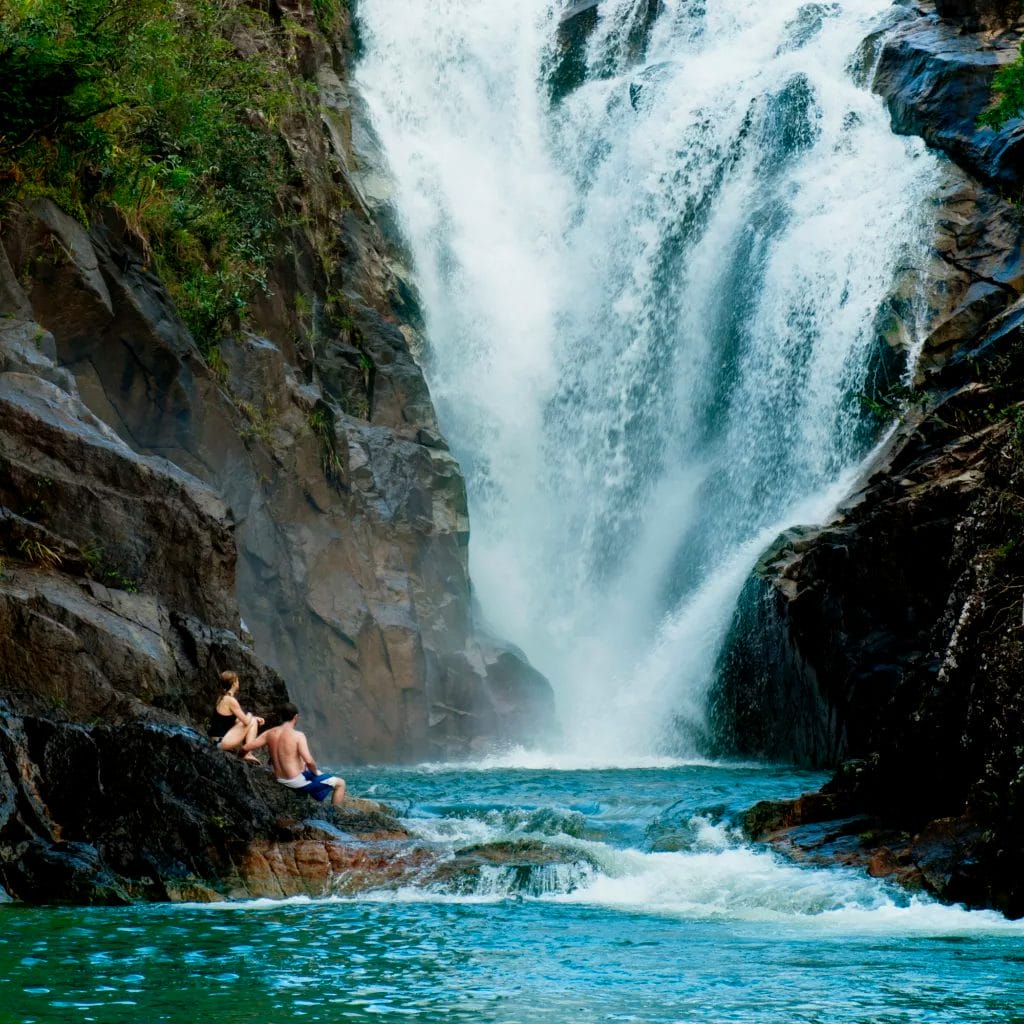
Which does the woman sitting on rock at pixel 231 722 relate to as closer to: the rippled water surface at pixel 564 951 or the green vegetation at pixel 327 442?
the rippled water surface at pixel 564 951

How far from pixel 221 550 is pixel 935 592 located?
10229 millimetres

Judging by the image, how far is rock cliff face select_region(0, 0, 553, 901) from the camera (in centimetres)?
1034

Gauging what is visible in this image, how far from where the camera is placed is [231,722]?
13.3 meters

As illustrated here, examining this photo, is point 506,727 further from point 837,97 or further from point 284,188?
point 837,97

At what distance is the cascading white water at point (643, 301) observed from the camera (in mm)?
25375

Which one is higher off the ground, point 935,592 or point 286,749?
point 935,592

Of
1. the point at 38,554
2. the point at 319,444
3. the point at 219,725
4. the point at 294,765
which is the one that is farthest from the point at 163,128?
the point at 294,765

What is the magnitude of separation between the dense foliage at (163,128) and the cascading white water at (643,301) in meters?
7.42

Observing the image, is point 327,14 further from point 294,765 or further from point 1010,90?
point 294,765

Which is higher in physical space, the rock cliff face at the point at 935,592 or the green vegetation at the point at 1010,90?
the green vegetation at the point at 1010,90

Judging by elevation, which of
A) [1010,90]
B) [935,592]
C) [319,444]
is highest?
[1010,90]

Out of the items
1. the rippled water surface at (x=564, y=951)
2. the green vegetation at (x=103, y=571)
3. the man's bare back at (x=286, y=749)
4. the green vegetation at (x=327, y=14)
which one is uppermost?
the green vegetation at (x=327, y=14)

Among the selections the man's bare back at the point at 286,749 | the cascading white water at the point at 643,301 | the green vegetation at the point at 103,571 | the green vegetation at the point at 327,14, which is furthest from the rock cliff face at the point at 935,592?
the green vegetation at the point at 327,14

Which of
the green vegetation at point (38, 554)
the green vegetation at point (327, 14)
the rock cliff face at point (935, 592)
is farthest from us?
the green vegetation at point (327, 14)
